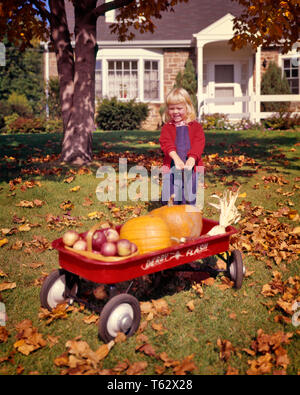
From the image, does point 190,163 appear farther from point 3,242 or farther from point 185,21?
point 185,21

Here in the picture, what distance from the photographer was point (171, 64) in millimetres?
18703

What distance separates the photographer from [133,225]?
3404mm

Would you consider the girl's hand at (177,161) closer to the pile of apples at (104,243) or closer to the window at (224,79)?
the pile of apples at (104,243)

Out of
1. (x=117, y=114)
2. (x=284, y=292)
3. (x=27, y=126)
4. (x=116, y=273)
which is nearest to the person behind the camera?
(x=116, y=273)

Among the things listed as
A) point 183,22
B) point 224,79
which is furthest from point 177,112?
point 183,22

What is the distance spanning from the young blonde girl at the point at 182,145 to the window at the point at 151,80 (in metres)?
15.2

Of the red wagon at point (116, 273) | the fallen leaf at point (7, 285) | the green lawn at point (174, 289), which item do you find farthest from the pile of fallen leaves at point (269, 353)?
the fallen leaf at point (7, 285)

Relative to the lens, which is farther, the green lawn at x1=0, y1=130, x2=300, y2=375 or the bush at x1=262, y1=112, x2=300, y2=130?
the bush at x1=262, y1=112, x2=300, y2=130

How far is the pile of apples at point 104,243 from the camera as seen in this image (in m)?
2.99

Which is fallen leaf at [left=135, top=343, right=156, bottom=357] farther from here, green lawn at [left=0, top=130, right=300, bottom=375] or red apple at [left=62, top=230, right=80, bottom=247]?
red apple at [left=62, top=230, right=80, bottom=247]

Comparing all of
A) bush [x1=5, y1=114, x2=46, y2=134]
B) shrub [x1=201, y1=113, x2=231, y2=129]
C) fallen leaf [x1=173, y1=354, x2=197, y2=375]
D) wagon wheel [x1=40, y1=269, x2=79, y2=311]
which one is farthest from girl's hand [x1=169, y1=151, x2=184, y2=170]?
bush [x1=5, y1=114, x2=46, y2=134]

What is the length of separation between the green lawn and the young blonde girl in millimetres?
913

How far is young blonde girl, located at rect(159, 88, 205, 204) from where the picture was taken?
14.2ft

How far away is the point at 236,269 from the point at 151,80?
54.3ft
